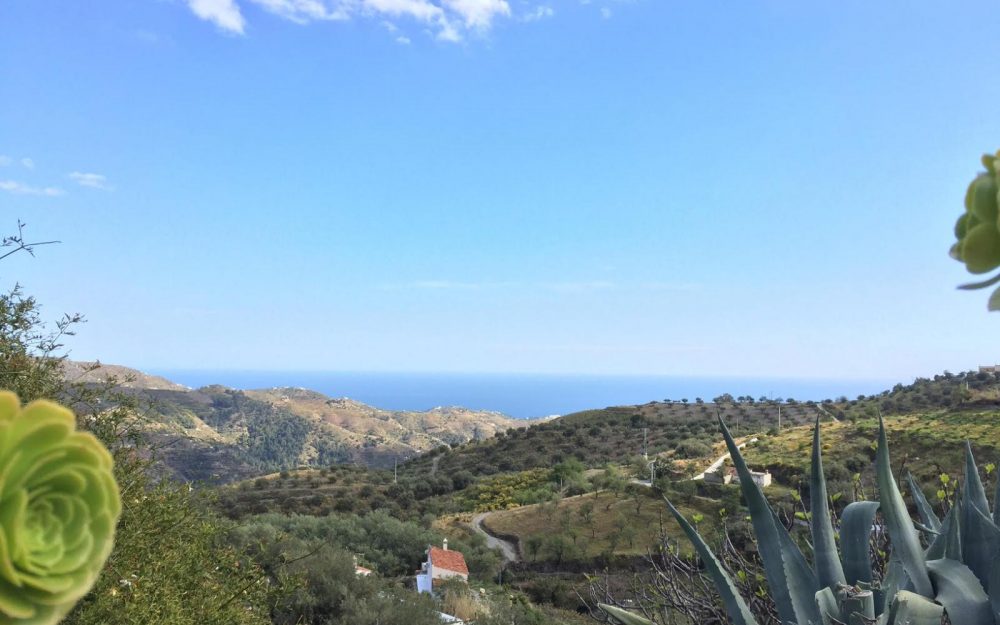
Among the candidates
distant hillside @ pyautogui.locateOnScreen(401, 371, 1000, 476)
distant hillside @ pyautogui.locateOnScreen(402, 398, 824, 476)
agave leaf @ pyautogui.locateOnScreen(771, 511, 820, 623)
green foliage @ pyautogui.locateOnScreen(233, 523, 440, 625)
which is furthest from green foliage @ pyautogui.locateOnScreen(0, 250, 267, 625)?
distant hillside @ pyautogui.locateOnScreen(402, 398, 824, 476)

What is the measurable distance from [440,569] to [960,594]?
1542 centimetres

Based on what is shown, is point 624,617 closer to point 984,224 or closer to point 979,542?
point 979,542

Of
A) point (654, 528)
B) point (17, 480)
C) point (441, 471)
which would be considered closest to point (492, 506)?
point (654, 528)

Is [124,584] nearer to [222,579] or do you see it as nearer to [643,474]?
[222,579]

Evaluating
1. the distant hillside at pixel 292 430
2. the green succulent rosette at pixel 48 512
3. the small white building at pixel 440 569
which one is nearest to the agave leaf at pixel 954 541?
the green succulent rosette at pixel 48 512

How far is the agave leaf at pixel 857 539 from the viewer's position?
2293 mm

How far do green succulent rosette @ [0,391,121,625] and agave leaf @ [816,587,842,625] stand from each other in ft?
7.39

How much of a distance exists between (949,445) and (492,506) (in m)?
19.3

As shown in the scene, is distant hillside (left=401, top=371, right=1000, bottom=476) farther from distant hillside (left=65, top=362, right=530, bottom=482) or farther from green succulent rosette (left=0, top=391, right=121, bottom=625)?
green succulent rosette (left=0, top=391, right=121, bottom=625)

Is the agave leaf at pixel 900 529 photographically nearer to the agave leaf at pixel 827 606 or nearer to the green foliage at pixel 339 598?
the agave leaf at pixel 827 606

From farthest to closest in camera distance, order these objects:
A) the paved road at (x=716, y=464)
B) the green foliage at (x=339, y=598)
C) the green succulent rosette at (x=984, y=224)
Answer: the paved road at (x=716, y=464)
the green foliage at (x=339, y=598)
the green succulent rosette at (x=984, y=224)

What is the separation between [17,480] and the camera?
1.55 feet

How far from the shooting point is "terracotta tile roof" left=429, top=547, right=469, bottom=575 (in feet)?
52.9

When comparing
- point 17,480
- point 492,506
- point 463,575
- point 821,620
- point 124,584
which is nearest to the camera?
point 17,480
